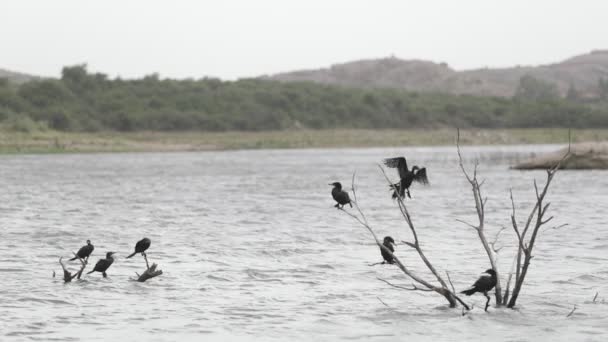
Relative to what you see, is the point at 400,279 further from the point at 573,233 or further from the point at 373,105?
the point at 373,105

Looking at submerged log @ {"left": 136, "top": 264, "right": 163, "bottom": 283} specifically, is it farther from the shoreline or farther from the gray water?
the shoreline

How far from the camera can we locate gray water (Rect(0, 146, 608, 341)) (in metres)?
10.3

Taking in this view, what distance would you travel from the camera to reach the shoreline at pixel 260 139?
249 feet

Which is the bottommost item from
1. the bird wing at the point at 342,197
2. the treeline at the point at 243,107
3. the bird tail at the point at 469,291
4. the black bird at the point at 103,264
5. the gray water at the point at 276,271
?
the gray water at the point at 276,271

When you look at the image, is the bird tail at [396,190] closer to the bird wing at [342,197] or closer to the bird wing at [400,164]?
the bird wing at [400,164]

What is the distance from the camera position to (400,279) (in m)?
13.4

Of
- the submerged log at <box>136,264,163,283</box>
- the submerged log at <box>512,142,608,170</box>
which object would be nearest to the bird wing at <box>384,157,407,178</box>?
the submerged log at <box>136,264,163,283</box>

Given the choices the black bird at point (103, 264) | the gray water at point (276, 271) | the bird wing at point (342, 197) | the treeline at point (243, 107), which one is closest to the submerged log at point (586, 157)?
the gray water at point (276, 271)

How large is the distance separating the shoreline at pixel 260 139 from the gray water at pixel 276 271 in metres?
46.8

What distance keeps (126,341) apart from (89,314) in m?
1.59

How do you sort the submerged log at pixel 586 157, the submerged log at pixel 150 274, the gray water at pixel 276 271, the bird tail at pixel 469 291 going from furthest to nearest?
1. the submerged log at pixel 586 157
2. the submerged log at pixel 150 274
3. the bird tail at pixel 469 291
4. the gray water at pixel 276 271

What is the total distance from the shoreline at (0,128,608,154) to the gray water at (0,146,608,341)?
46753mm

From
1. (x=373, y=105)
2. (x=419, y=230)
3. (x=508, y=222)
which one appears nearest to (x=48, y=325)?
(x=419, y=230)

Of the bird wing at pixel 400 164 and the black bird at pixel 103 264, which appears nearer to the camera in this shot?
the bird wing at pixel 400 164
